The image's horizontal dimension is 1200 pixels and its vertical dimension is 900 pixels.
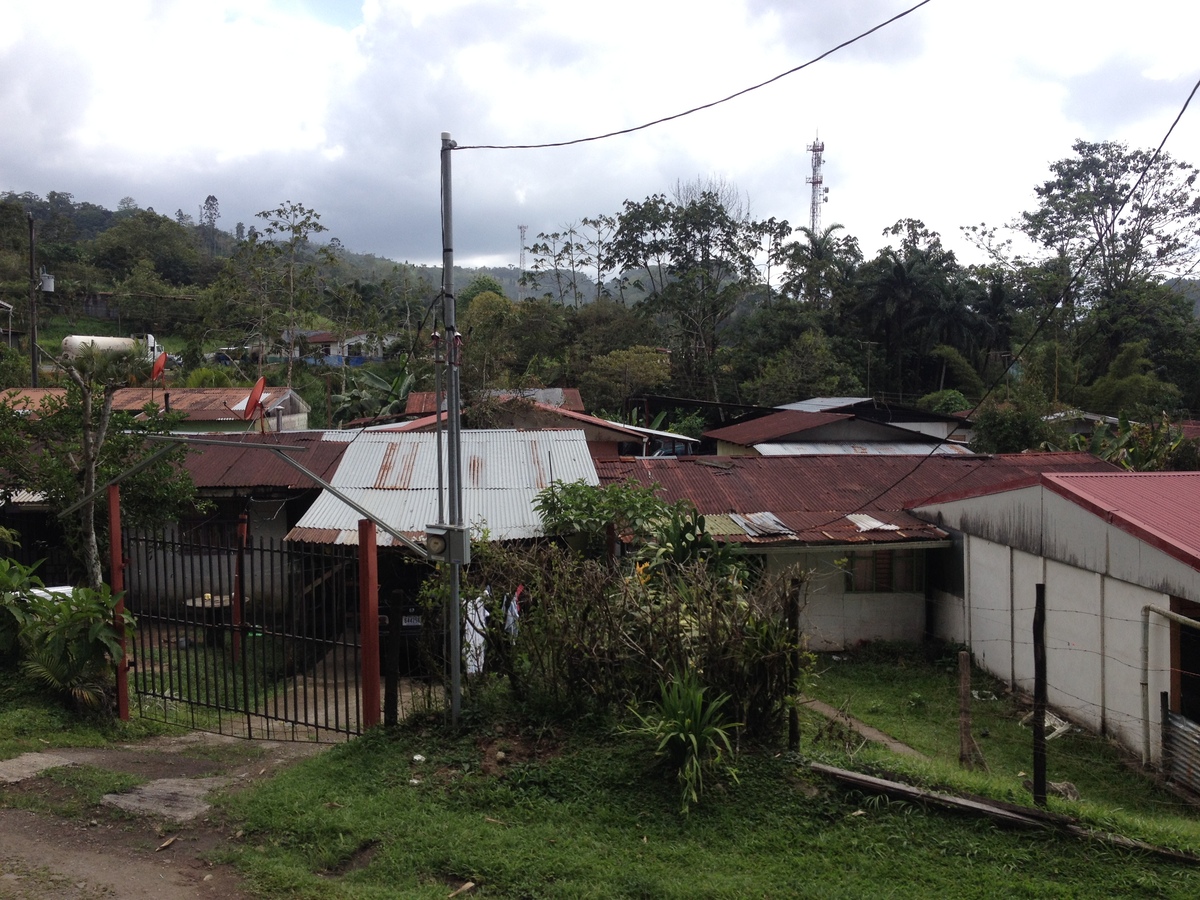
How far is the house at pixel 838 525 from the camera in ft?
40.8

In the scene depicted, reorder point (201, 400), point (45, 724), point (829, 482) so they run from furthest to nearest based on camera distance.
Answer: point (201, 400) < point (829, 482) < point (45, 724)

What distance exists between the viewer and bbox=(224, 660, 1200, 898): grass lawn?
15.7 feet

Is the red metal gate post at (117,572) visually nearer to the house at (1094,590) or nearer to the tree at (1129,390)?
the house at (1094,590)

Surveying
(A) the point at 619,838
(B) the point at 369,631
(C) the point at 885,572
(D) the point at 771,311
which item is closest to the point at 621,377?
(D) the point at 771,311

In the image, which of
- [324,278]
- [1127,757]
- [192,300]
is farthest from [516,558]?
[192,300]

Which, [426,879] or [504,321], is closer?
[426,879]

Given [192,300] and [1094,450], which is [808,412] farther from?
[192,300]

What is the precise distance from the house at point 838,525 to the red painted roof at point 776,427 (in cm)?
744

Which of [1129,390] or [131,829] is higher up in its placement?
[1129,390]

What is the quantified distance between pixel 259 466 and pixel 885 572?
989 centimetres

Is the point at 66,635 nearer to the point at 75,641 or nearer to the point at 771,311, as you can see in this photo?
the point at 75,641

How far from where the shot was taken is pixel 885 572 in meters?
13.0

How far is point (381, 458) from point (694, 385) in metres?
28.9

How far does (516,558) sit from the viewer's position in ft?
23.3
